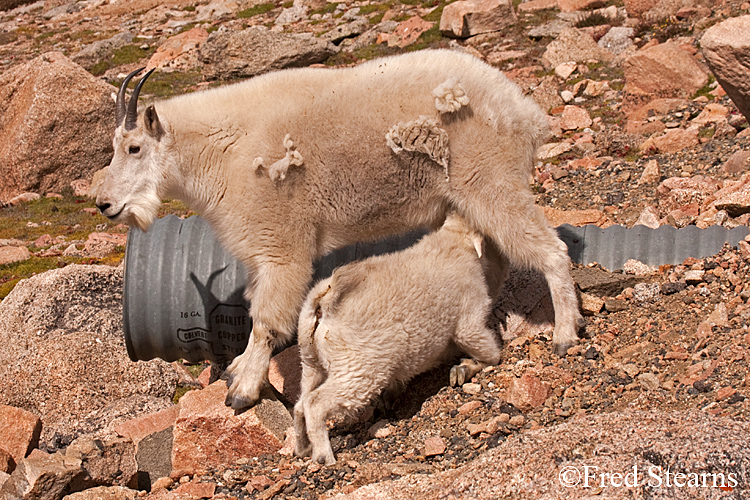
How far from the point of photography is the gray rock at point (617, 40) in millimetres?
15766

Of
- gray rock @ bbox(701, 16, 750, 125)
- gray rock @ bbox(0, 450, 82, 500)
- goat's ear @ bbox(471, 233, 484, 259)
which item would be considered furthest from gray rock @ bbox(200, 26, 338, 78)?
gray rock @ bbox(0, 450, 82, 500)

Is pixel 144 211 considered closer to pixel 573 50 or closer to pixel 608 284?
pixel 608 284

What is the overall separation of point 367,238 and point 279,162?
1007 mm

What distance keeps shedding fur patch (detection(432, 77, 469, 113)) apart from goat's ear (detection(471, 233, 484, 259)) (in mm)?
963

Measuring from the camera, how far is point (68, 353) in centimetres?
665

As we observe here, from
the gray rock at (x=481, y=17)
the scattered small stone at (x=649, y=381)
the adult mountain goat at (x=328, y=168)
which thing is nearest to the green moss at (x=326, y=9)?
the gray rock at (x=481, y=17)

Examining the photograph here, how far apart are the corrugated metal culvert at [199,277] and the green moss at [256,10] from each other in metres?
25.7

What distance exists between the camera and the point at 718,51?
24.1 ft

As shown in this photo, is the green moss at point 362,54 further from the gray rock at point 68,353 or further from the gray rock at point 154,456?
the gray rock at point 154,456

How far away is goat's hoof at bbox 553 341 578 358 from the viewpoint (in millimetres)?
5320

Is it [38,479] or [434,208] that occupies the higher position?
[434,208]

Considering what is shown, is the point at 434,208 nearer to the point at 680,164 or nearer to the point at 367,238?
the point at 367,238

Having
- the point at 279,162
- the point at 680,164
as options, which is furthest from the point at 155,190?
the point at 680,164

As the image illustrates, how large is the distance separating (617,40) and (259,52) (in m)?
10.5
